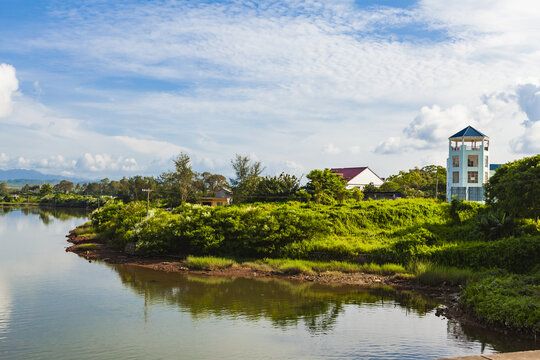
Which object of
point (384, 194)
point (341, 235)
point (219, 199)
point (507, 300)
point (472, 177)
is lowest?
point (507, 300)

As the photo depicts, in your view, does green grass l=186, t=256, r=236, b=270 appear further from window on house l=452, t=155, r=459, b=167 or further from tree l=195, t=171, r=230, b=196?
tree l=195, t=171, r=230, b=196

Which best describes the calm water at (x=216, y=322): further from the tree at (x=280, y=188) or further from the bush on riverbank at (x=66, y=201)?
the bush on riverbank at (x=66, y=201)

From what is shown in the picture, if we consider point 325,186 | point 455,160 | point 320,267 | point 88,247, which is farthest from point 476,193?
point 88,247

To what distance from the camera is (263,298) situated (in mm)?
18031

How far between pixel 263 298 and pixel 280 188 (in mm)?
20720

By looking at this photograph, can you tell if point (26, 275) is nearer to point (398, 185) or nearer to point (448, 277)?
point (448, 277)

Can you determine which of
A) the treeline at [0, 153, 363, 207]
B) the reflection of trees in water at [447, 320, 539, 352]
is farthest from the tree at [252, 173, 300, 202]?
the reflection of trees in water at [447, 320, 539, 352]

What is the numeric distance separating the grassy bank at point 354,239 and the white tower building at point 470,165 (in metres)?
16.4

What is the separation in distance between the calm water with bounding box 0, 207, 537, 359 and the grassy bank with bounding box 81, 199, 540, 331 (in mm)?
3098

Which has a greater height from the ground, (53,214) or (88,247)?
(88,247)

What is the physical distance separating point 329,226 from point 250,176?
2123 centimetres

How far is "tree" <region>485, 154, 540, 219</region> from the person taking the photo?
21250 millimetres

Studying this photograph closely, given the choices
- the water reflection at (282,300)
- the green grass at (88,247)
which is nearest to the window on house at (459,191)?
the water reflection at (282,300)

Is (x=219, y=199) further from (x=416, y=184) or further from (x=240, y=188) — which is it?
(x=416, y=184)
